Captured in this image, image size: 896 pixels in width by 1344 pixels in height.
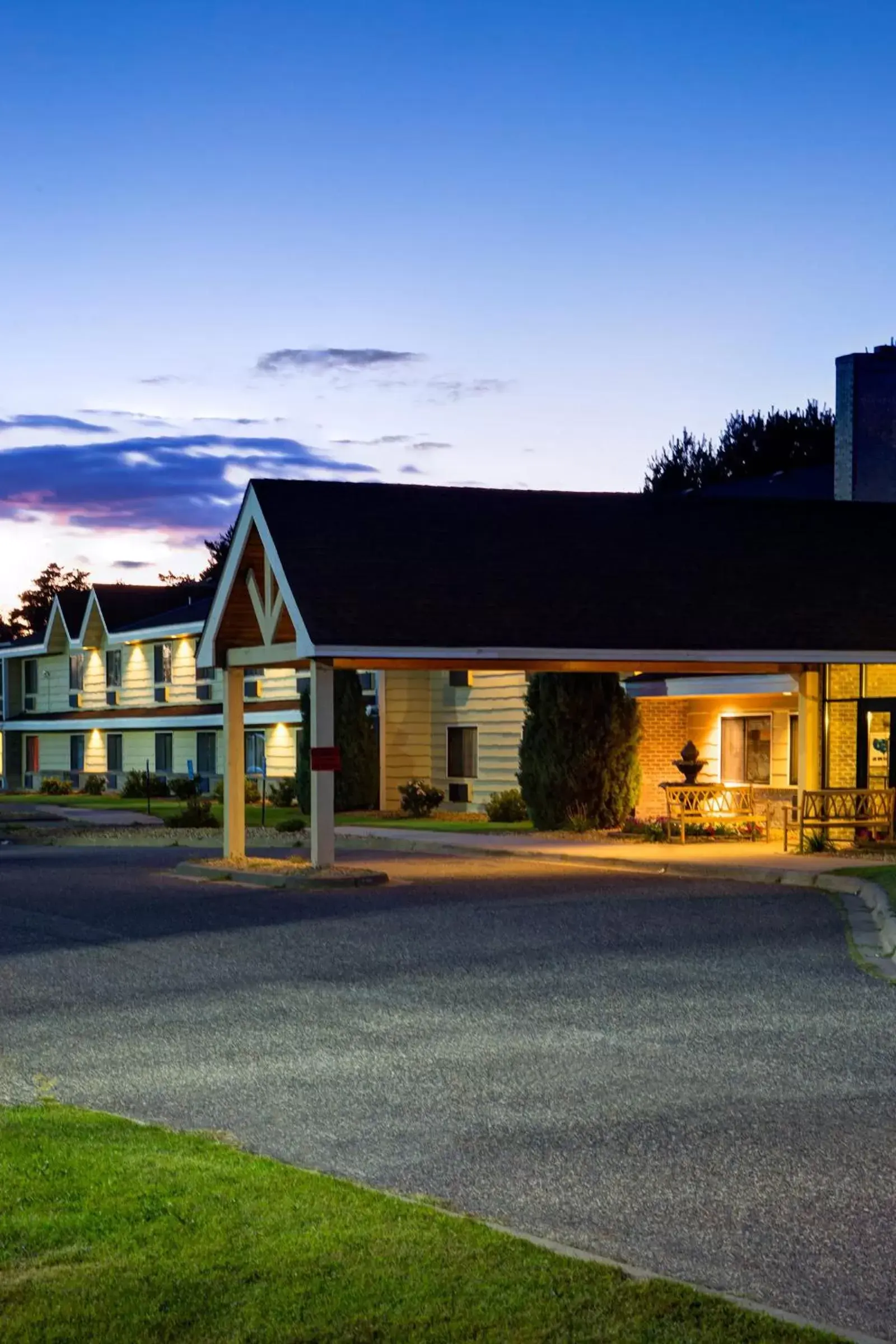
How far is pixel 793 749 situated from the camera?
32875 mm

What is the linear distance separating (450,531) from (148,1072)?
17.9m

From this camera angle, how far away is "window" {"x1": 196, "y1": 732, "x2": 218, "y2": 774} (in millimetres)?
56344

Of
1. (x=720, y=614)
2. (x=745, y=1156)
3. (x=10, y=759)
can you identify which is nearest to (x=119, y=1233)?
(x=745, y=1156)

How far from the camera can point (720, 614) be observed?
86.6ft

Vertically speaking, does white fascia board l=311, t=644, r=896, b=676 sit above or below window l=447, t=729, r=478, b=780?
above

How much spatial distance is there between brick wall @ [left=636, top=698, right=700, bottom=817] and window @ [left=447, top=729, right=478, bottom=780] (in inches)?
256

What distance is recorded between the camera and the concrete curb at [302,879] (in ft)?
72.2

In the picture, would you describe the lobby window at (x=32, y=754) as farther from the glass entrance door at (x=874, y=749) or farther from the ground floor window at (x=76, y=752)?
the glass entrance door at (x=874, y=749)

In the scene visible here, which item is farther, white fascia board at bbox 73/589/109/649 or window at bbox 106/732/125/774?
white fascia board at bbox 73/589/109/649

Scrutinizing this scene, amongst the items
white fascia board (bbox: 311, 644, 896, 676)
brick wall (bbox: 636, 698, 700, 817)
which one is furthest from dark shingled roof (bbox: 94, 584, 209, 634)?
white fascia board (bbox: 311, 644, 896, 676)

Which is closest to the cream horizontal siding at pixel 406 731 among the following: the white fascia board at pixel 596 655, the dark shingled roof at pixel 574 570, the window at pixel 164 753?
the dark shingled roof at pixel 574 570

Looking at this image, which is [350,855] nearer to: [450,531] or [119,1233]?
[450,531]

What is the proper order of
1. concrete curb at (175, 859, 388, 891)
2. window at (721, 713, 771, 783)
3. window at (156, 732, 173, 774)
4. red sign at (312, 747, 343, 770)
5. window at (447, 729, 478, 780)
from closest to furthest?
concrete curb at (175, 859, 388, 891), red sign at (312, 747, 343, 770), window at (721, 713, 771, 783), window at (447, 729, 478, 780), window at (156, 732, 173, 774)

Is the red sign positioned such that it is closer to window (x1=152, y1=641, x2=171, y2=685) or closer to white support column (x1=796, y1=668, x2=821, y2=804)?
white support column (x1=796, y1=668, x2=821, y2=804)
